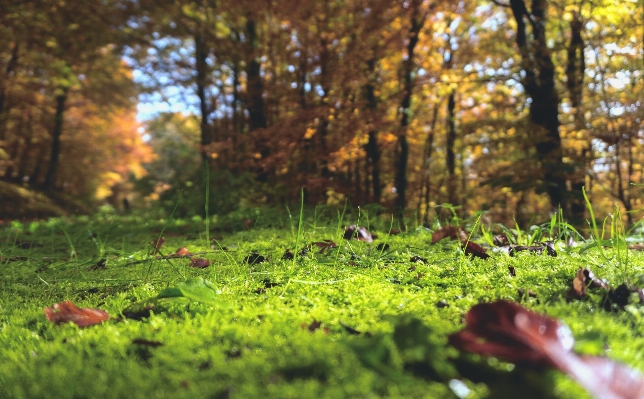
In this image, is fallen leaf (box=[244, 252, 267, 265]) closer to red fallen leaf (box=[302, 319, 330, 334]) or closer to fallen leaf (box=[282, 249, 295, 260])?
fallen leaf (box=[282, 249, 295, 260])

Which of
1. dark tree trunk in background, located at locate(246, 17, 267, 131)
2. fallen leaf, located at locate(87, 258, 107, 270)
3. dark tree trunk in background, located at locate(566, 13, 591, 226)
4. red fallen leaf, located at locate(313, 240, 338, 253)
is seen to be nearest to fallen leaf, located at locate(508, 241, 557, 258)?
red fallen leaf, located at locate(313, 240, 338, 253)

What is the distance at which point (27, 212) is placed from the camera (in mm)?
13648

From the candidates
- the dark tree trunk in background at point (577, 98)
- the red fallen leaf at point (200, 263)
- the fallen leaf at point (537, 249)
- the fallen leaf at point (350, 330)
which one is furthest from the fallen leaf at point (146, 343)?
the dark tree trunk in background at point (577, 98)

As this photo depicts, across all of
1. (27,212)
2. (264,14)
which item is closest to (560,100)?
(264,14)

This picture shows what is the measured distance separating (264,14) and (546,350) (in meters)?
7.53

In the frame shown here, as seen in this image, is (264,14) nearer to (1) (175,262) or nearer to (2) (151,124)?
(1) (175,262)

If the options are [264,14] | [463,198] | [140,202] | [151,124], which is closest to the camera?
[264,14]

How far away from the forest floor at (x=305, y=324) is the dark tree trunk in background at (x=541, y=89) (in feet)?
12.5

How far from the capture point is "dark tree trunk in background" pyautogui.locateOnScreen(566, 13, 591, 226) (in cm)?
484

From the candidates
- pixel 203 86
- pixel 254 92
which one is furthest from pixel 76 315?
pixel 203 86

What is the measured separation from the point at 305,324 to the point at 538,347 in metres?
0.50

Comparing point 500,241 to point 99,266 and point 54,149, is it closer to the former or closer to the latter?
point 99,266

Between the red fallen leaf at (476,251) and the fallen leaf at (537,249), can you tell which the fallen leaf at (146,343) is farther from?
the fallen leaf at (537,249)

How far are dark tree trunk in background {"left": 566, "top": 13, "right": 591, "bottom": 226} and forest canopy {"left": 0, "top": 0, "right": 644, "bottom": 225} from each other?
0.04 m
